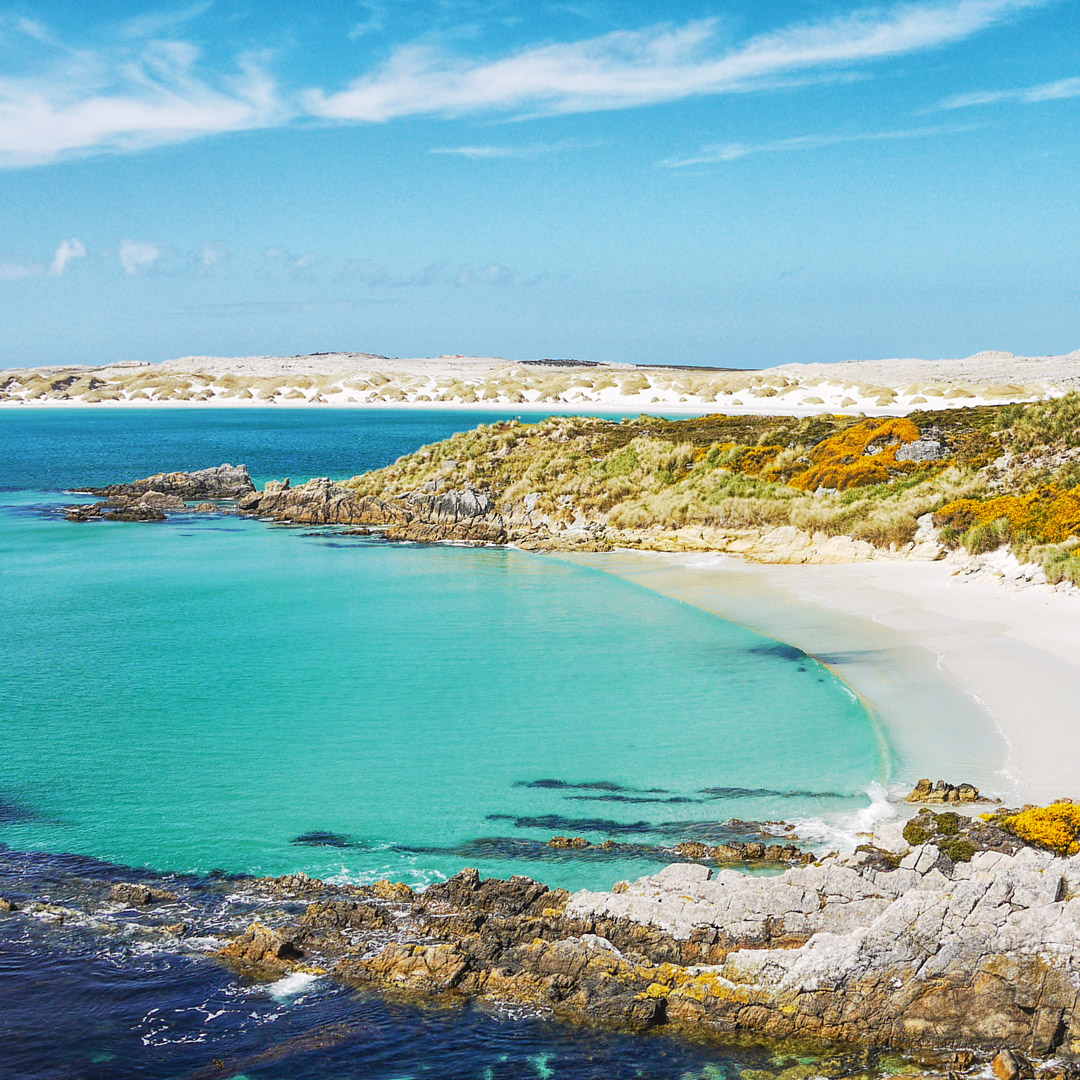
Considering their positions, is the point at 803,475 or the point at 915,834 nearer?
the point at 915,834

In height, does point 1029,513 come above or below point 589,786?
above

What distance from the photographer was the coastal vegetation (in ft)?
81.2

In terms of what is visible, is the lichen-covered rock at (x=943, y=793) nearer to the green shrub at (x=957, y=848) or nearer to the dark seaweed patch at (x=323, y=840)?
the green shrub at (x=957, y=848)

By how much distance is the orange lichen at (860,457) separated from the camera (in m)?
30.1

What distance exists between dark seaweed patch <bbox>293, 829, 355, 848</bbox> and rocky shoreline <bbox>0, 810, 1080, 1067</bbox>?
3.95 feet

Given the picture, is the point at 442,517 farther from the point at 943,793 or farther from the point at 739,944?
the point at 739,944

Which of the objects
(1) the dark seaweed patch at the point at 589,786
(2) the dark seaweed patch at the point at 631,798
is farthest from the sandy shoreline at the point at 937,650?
(1) the dark seaweed patch at the point at 589,786

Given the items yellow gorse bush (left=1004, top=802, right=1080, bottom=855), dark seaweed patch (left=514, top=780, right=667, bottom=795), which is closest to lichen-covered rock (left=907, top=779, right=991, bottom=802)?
yellow gorse bush (left=1004, top=802, right=1080, bottom=855)

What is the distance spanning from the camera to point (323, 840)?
10.7 m

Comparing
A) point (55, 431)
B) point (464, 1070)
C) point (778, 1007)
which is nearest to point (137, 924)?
point (464, 1070)

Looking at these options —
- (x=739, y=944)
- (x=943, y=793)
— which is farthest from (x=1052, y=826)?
(x=739, y=944)

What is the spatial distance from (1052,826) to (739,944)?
11.6 ft

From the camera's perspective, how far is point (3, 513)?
131 ft

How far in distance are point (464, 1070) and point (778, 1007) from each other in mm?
2315
